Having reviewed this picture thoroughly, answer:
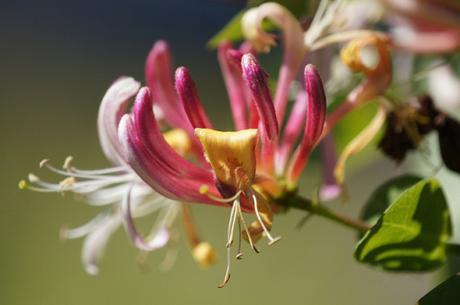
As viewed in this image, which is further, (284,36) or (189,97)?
(284,36)

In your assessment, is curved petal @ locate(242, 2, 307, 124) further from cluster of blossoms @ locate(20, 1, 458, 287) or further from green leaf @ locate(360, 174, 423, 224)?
green leaf @ locate(360, 174, 423, 224)

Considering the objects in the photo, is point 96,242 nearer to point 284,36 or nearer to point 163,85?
point 163,85

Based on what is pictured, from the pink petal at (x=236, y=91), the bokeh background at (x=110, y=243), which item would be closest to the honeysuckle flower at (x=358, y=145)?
the pink petal at (x=236, y=91)

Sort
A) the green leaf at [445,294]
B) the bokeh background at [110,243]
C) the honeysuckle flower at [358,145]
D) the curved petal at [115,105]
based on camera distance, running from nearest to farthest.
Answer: the green leaf at [445,294], the curved petal at [115,105], the honeysuckle flower at [358,145], the bokeh background at [110,243]

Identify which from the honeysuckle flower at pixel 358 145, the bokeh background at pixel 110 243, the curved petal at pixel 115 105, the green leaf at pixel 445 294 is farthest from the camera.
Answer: the bokeh background at pixel 110 243

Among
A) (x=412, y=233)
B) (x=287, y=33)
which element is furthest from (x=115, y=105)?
(x=412, y=233)

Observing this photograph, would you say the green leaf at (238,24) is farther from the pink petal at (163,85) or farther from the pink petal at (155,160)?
the pink petal at (155,160)
